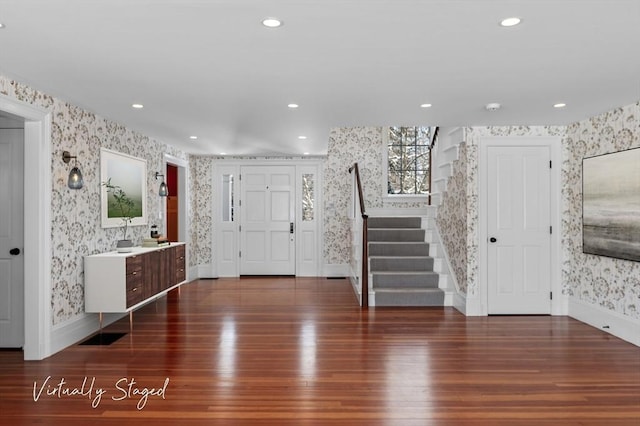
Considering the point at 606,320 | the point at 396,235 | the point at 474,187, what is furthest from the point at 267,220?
the point at 606,320

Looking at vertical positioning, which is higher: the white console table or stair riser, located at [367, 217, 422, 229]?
stair riser, located at [367, 217, 422, 229]

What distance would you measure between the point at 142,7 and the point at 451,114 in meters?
3.36

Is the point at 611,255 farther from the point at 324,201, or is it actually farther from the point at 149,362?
the point at 324,201

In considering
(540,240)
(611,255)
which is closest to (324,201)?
(540,240)

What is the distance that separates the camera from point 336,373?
11.5 feet

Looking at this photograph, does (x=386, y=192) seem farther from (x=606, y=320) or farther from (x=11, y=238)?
(x=11, y=238)

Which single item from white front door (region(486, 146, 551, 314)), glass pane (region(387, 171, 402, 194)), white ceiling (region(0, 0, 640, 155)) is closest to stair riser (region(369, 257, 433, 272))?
white front door (region(486, 146, 551, 314))

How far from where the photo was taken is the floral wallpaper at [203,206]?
343 inches

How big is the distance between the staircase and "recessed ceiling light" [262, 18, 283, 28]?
13.3 ft

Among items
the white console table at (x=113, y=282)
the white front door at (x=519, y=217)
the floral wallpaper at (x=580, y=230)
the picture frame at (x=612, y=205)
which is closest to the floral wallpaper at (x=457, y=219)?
the white front door at (x=519, y=217)

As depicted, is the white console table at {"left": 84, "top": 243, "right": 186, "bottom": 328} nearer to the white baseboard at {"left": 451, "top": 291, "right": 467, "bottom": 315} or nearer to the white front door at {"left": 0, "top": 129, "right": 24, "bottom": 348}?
the white front door at {"left": 0, "top": 129, "right": 24, "bottom": 348}

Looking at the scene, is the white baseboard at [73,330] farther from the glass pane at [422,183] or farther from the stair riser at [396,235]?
the glass pane at [422,183]

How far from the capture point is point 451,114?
15.7 feet

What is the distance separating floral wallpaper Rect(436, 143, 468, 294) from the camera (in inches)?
217
